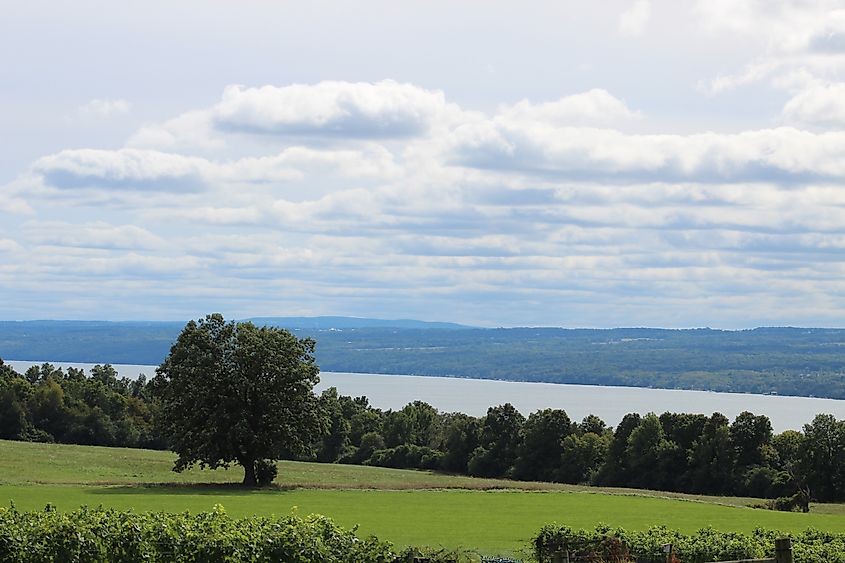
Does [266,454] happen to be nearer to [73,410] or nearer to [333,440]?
[333,440]

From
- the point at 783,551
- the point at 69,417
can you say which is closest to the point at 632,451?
the point at 69,417

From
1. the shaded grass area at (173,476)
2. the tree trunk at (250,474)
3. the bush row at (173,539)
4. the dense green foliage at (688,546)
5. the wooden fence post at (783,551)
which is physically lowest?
the shaded grass area at (173,476)

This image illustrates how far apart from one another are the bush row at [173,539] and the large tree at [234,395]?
33552 mm

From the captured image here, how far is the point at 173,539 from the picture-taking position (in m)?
19.0

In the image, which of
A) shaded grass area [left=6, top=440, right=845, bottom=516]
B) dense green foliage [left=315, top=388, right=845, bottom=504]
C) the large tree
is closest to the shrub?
the large tree

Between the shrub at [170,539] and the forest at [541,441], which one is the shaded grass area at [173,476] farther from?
the shrub at [170,539]

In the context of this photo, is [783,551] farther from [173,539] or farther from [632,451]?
[632,451]

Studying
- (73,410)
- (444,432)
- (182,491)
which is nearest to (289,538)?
(182,491)

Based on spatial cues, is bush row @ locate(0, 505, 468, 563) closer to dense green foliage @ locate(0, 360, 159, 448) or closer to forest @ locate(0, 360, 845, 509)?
forest @ locate(0, 360, 845, 509)

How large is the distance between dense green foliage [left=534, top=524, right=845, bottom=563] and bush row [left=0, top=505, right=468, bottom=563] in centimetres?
533

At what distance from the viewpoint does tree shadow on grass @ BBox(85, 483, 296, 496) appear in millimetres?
48625

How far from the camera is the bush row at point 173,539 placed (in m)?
18.5

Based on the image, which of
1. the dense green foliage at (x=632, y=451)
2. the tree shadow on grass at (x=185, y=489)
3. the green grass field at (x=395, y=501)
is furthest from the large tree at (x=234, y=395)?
the dense green foliage at (x=632, y=451)

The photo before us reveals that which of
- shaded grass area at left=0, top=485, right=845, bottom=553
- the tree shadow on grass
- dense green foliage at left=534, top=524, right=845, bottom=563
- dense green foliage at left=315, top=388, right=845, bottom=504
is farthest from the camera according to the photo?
dense green foliage at left=315, top=388, right=845, bottom=504
